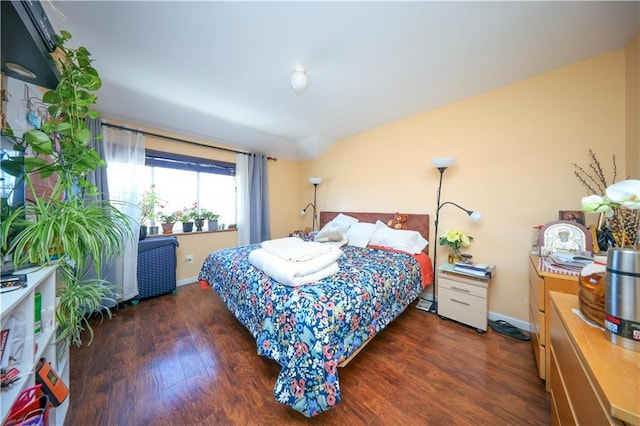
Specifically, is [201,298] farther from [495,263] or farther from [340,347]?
[495,263]

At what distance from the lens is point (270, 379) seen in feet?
4.82

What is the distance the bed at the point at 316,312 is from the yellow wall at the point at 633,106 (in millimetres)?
1745

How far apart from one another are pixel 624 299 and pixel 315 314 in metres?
1.14

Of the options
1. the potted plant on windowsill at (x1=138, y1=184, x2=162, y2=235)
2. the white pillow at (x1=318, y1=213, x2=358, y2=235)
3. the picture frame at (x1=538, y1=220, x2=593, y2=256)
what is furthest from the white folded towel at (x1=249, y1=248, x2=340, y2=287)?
the potted plant on windowsill at (x1=138, y1=184, x2=162, y2=235)

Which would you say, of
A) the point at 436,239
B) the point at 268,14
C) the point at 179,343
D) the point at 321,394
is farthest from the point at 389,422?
the point at 268,14

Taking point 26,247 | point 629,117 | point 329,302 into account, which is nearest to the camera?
point 26,247

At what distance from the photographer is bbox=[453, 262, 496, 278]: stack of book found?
199cm

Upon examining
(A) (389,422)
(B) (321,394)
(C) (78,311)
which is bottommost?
(A) (389,422)

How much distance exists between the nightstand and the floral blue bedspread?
436 millimetres

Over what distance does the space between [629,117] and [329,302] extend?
2.64 metres

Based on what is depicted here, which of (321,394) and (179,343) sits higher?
(321,394)

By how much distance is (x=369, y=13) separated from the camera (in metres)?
1.35

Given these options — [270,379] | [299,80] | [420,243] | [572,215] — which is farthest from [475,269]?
[299,80]

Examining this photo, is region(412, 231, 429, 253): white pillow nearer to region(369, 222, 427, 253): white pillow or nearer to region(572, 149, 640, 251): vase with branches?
region(369, 222, 427, 253): white pillow
